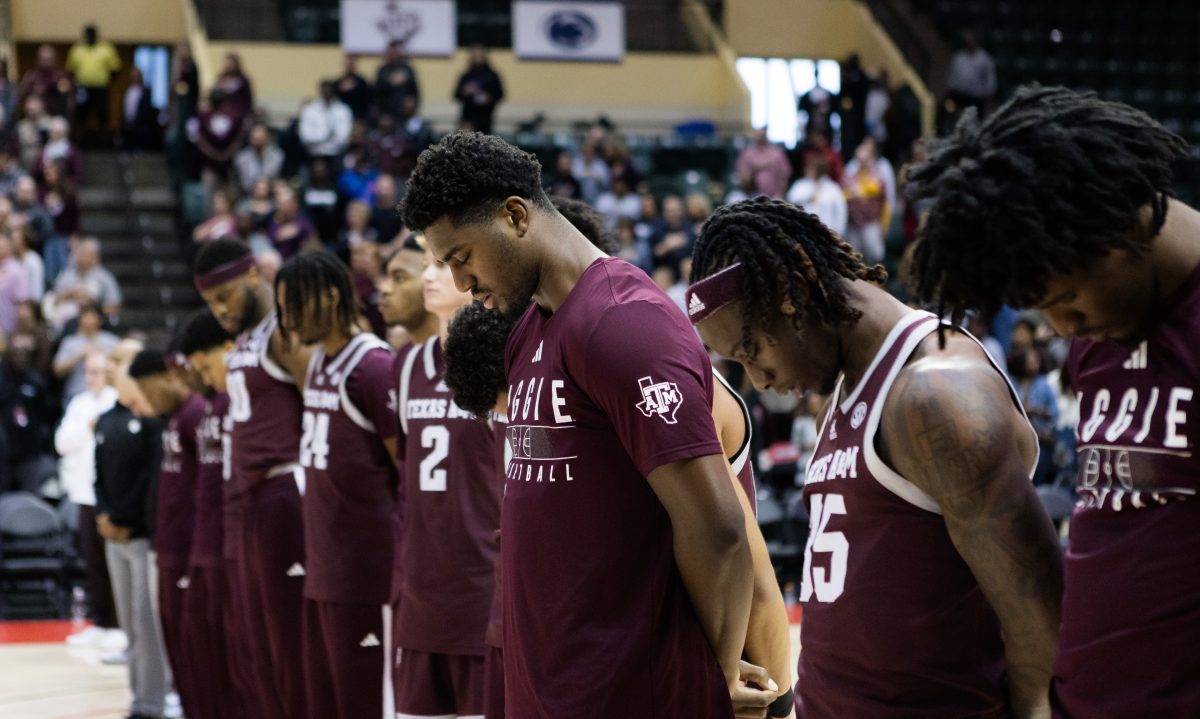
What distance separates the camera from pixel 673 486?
2660 millimetres

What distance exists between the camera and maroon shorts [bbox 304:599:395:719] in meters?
5.22

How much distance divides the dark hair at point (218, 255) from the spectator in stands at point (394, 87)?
11.2m

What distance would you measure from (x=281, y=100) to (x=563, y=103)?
386 centimetres

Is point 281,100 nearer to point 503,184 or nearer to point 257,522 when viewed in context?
point 257,522

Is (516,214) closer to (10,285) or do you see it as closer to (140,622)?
(140,622)

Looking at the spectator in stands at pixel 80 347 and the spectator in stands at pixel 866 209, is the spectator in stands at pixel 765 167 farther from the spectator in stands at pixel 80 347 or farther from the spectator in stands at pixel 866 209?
the spectator in stands at pixel 80 347

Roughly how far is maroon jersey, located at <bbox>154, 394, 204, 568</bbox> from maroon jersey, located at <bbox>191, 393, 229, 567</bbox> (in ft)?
0.92

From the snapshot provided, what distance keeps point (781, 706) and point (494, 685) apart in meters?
1.11

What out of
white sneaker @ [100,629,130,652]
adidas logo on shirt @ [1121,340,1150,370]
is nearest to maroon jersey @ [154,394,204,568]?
white sneaker @ [100,629,130,652]

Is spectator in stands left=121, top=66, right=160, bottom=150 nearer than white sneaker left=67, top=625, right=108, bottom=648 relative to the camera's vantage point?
No

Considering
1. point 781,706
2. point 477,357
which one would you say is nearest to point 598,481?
point 781,706

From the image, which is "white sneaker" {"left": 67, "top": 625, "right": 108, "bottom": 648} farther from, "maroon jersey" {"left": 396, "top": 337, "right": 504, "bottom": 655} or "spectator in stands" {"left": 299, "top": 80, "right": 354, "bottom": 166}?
"spectator in stands" {"left": 299, "top": 80, "right": 354, "bottom": 166}

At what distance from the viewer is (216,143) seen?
16281mm

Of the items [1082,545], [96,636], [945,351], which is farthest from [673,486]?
[96,636]
